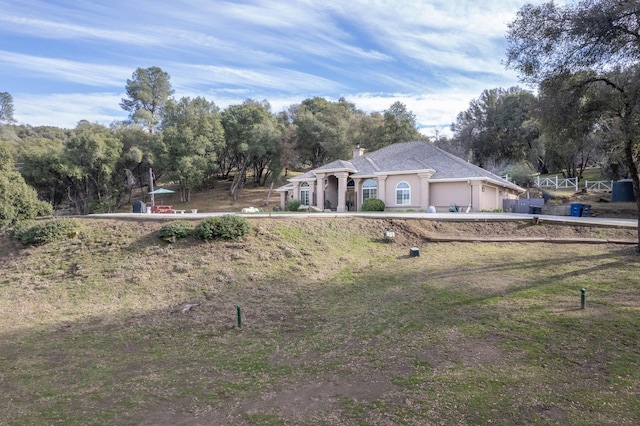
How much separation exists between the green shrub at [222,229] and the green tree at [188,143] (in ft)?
97.1

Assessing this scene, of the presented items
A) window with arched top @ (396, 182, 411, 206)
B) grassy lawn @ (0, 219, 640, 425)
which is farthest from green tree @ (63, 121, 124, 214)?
window with arched top @ (396, 182, 411, 206)

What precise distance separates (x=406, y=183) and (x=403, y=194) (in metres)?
0.84

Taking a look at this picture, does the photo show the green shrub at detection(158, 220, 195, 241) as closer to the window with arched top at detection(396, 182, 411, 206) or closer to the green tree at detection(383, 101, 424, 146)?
the window with arched top at detection(396, 182, 411, 206)

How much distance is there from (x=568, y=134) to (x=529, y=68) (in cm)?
287

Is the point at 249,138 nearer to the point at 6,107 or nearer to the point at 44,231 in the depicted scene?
the point at 44,231

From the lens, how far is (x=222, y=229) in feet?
50.4

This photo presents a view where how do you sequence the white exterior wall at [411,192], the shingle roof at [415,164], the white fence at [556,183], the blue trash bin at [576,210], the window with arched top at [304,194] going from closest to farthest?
the blue trash bin at [576,210] < the shingle roof at [415,164] < the white exterior wall at [411,192] < the window with arched top at [304,194] < the white fence at [556,183]

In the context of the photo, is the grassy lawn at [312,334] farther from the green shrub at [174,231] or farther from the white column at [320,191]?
the white column at [320,191]

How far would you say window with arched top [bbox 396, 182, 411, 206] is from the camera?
28.4 meters

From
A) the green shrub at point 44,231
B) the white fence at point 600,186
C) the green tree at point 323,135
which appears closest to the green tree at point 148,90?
the green tree at point 323,135

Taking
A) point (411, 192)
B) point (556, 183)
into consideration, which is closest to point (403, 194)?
point (411, 192)

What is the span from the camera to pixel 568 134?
14359 mm

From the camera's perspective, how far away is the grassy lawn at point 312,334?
5395 mm

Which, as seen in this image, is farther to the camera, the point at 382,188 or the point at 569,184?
the point at 569,184
